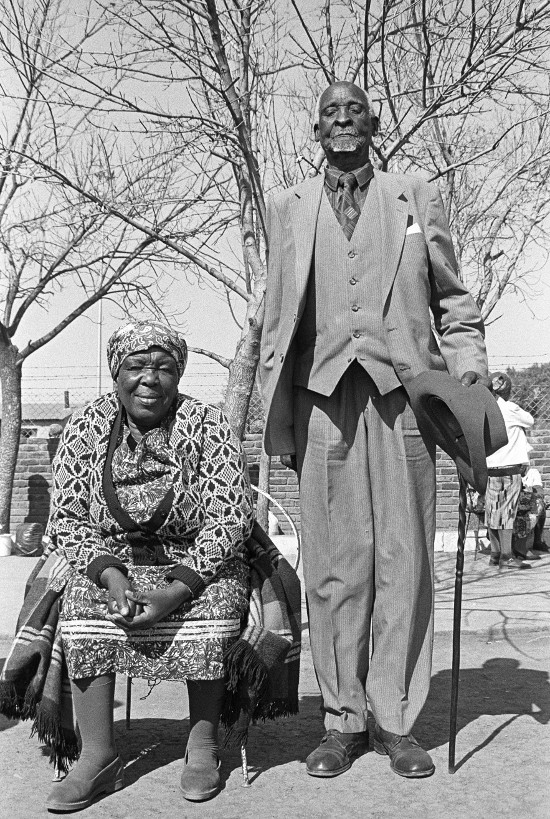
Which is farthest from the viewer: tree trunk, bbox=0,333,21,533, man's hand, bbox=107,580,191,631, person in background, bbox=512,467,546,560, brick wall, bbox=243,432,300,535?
brick wall, bbox=243,432,300,535

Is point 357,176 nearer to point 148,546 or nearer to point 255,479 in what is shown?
point 148,546

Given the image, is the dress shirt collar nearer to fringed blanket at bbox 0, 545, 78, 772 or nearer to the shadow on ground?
fringed blanket at bbox 0, 545, 78, 772

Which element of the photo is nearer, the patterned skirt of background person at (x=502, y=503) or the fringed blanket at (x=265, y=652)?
the fringed blanket at (x=265, y=652)

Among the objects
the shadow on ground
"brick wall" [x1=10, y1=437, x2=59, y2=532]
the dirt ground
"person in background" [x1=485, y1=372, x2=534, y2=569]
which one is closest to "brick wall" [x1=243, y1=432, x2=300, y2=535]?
"brick wall" [x1=10, y1=437, x2=59, y2=532]

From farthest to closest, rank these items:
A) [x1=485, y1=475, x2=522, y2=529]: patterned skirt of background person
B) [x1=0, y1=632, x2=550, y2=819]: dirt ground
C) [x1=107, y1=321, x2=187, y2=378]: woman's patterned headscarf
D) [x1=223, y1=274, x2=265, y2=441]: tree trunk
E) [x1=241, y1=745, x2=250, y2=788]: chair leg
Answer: [x1=485, y1=475, x2=522, y2=529]: patterned skirt of background person < [x1=223, y1=274, x2=265, y2=441]: tree trunk < [x1=107, y1=321, x2=187, y2=378]: woman's patterned headscarf < [x1=241, y1=745, x2=250, y2=788]: chair leg < [x1=0, y1=632, x2=550, y2=819]: dirt ground

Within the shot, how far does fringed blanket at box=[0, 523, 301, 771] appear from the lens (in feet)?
10.6

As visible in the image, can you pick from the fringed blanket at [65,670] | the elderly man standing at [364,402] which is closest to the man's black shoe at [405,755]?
the elderly man standing at [364,402]

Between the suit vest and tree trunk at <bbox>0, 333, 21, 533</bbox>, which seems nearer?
the suit vest

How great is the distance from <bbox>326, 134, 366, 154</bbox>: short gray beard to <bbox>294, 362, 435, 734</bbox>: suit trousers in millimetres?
777

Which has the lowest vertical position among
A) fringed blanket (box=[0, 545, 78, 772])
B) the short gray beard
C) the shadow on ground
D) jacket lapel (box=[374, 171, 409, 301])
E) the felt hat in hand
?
the shadow on ground

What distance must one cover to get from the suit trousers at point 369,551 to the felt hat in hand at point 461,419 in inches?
5.4

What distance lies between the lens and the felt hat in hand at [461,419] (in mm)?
3109

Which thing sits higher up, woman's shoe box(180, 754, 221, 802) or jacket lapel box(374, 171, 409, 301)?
jacket lapel box(374, 171, 409, 301)

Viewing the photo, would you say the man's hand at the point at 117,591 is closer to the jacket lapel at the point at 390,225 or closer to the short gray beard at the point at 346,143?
the jacket lapel at the point at 390,225
